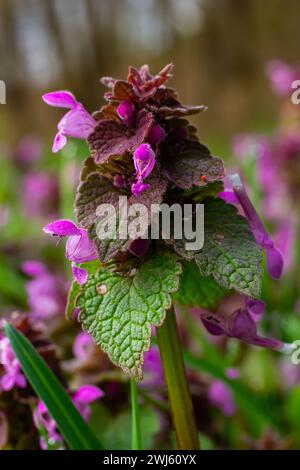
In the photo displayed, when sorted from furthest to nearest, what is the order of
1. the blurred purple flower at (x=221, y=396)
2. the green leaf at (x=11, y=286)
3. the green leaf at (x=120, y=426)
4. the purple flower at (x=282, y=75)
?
the purple flower at (x=282, y=75) < the green leaf at (x=11, y=286) < the blurred purple flower at (x=221, y=396) < the green leaf at (x=120, y=426)

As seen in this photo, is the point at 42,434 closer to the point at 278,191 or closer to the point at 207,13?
the point at 278,191

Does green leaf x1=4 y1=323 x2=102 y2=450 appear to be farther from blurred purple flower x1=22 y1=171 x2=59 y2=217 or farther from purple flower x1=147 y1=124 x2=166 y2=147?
blurred purple flower x1=22 y1=171 x2=59 y2=217


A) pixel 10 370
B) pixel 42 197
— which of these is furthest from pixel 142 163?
pixel 42 197

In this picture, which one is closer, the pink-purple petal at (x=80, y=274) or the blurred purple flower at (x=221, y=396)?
the pink-purple petal at (x=80, y=274)

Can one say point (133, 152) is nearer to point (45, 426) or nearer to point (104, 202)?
point (104, 202)

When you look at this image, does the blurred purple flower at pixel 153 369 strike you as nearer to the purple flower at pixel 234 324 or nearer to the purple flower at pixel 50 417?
the purple flower at pixel 50 417

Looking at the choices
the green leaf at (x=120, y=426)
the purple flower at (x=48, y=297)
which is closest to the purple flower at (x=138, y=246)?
the green leaf at (x=120, y=426)
